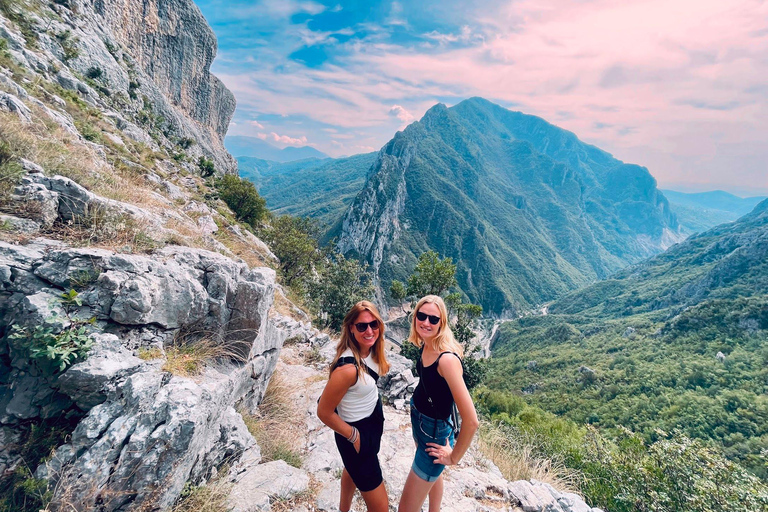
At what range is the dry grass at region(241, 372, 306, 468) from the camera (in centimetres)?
530

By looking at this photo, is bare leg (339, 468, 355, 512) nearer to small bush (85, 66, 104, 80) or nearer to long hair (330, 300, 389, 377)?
long hair (330, 300, 389, 377)

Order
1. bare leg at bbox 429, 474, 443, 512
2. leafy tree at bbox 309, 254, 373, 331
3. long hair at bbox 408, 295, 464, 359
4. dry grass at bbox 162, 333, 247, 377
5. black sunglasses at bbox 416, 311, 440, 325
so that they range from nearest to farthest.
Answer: long hair at bbox 408, 295, 464, 359
black sunglasses at bbox 416, 311, 440, 325
bare leg at bbox 429, 474, 443, 512
dry grass at bbox 162, 333, 247, 377
leafy tree at bbox 309, 254, 373, 331

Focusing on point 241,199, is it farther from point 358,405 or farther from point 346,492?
point 358,405

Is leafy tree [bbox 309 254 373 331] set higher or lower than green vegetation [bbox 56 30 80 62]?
lower

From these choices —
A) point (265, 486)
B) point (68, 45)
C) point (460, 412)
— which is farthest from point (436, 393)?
point (68, 45)

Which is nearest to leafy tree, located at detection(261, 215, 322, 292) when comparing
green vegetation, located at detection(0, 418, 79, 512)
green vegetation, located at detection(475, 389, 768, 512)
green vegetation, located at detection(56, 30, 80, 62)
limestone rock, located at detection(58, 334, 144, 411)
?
green vegetation, located at detection(475, 389, 768, 512)

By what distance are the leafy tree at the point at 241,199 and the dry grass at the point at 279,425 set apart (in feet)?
92.2

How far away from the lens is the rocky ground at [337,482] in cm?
416

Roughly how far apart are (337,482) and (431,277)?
15221 mm

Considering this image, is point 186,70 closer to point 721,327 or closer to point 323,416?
point 323,416

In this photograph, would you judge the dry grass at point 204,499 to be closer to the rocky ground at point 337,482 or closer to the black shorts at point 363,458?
the rocky ground at point 337,482

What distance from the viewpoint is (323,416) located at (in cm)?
330

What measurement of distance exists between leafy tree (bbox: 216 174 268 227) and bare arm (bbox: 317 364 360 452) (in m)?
31.8

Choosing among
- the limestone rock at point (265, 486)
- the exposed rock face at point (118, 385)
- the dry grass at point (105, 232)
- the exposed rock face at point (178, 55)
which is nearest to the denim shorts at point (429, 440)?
the limestone rock at point (265, 486)
